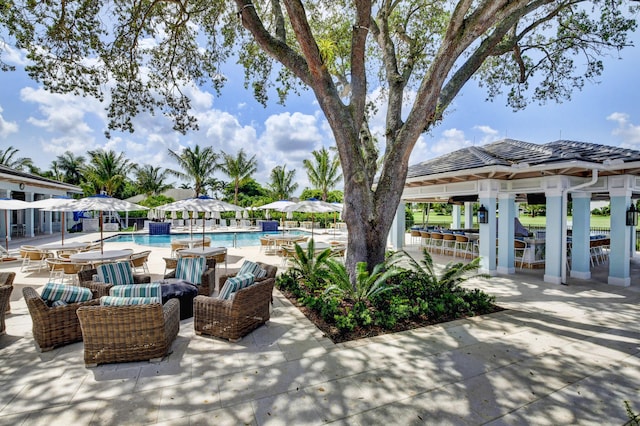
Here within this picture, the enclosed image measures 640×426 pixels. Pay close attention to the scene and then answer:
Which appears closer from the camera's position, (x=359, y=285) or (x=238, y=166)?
(x=359, y=285)

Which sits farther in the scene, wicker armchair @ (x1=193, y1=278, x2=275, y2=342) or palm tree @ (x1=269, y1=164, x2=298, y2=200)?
palm tree @ (x1=269, y1=164, x2=298, y2=200)

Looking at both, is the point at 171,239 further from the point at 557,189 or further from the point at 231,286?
the point at 557,189

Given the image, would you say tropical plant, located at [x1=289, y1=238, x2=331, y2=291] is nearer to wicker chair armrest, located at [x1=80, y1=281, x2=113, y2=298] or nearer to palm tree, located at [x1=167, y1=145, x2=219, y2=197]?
wicker chair armrest, located at [x1=80, y1=281, x2=113, y2=298]

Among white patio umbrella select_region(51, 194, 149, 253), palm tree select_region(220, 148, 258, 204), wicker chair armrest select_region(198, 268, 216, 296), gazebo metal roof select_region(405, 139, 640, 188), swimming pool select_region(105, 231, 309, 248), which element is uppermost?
palm tree select_region(220, 148, 258, 204)

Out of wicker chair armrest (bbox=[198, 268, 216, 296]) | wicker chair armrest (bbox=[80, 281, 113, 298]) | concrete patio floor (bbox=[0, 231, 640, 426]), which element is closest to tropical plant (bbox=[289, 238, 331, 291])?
concrete patio floor (bbox=[0, 231, 640, 426])

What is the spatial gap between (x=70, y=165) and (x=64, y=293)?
46.9m

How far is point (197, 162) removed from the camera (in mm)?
33812

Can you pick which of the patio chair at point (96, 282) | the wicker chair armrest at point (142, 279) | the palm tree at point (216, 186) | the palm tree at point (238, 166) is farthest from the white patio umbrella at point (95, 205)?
the palm tree at point (216, 186)

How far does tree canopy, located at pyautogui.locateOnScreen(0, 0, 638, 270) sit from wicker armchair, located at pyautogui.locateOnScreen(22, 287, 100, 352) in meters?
5.34

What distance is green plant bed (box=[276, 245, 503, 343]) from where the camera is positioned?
211 inches

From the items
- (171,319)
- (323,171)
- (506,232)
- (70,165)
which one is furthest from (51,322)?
(70,165)

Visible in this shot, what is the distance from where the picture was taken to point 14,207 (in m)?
12.0

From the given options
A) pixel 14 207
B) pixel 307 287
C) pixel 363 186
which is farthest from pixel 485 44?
pixel 14 207

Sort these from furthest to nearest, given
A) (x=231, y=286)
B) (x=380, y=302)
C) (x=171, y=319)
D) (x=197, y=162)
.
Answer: (x=197, y=162), (x=380, y=302), (x=231, y=286), (x=171, y=319)
